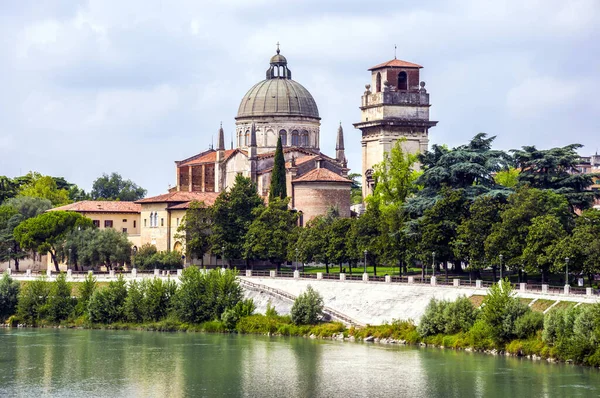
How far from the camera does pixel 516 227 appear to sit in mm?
77750

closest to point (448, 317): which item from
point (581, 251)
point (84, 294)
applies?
point (581, 251)

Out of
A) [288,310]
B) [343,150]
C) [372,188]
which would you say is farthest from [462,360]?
[343,150]

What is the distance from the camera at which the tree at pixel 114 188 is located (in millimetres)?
166625

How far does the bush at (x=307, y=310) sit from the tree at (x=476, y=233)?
8.22 metres

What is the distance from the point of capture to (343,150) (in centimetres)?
11712

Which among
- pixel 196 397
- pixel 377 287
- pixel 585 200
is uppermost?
pixel 585 200

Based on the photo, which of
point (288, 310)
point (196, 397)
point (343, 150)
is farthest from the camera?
point (343, 150)

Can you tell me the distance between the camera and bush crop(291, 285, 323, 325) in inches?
3123

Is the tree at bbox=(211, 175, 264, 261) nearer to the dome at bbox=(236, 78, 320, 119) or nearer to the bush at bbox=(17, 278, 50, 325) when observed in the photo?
the bush at bbox=(17, 278, 50, 325)

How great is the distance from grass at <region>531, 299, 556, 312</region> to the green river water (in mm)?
3884

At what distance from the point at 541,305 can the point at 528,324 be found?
→ 2.67 metres

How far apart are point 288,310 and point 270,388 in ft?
74.7

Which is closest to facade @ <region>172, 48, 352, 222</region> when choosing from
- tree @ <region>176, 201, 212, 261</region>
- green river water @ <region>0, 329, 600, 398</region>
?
tree @ <region>176, 201, 212, 261</region>

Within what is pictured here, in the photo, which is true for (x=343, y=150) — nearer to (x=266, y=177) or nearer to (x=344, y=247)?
(x=266, y=177)
